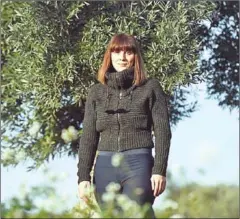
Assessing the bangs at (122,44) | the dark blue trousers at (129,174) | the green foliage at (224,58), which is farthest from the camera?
the green foliage at (224,58)

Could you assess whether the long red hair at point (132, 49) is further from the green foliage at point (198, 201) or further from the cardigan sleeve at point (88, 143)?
the green foliage at point (198, 201)

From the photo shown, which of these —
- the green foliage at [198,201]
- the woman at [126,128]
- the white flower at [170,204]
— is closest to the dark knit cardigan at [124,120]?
the woman at [126,128]

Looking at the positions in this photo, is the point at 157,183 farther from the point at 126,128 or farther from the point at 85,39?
the point at 85,39

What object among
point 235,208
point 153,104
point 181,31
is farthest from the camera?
point 181,31

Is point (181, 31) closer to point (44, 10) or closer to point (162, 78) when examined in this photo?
point (162, 78)

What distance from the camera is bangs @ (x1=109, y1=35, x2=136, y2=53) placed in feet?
16.2

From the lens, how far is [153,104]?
4855mm

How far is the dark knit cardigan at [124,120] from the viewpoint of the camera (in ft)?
15.6

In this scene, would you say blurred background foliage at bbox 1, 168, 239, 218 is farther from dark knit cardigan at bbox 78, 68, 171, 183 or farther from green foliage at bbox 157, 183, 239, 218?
dark knit cardigan at bbox 78, 68, 171, 183

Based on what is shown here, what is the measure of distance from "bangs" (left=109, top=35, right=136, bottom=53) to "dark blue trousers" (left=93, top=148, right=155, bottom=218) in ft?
2.27

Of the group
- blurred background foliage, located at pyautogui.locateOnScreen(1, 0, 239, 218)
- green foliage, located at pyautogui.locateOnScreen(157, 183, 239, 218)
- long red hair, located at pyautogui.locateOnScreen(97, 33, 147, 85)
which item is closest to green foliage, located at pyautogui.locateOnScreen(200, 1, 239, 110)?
blurred background foliage, located at pyautogui.locateOnScreen(1, 0, 239, 218)

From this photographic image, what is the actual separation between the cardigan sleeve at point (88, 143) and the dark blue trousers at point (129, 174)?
0.16 metres

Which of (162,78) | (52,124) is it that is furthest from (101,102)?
(52,124)

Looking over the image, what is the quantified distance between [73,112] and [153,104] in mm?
6087
